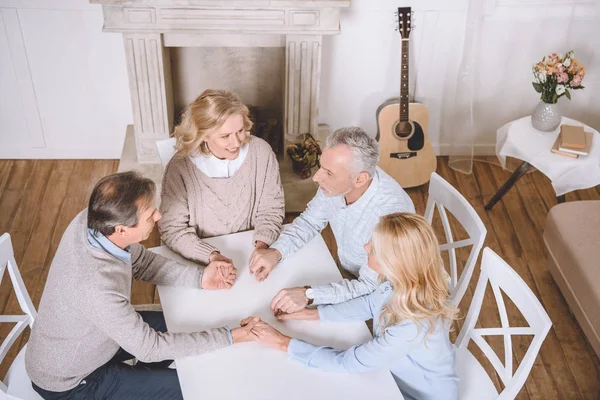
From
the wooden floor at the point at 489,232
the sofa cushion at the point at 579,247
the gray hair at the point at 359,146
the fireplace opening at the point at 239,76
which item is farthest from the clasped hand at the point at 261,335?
the fireplace opening at the point at 239,76

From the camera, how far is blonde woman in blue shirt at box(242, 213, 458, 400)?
1643mm

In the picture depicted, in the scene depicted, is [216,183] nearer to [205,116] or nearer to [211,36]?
[205,116]

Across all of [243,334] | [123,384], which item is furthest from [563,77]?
[123,384]

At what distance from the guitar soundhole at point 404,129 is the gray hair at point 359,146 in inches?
60.3

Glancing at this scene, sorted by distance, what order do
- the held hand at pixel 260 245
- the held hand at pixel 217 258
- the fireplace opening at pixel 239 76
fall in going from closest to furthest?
the held hand at pixel 217 258, the held hand at pixel 260 245, the fireplace opening at pixel 239 76

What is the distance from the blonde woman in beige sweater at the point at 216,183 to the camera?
2164mm

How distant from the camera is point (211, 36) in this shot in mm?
3162

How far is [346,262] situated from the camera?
2285 millimetres

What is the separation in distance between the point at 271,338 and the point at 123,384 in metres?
0.51

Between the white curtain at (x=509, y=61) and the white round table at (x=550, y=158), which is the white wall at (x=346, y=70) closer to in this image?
the white curtain at (x=509, y=61)

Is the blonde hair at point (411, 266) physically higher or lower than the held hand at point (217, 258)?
higher

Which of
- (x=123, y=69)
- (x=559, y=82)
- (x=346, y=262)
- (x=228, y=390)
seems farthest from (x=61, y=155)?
(x=559, y=82)

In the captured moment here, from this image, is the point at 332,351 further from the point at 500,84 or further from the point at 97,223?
the point at 500,84

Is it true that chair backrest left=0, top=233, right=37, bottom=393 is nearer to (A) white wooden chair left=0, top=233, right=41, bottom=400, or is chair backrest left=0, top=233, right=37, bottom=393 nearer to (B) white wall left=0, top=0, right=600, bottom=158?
(A) white wooden chair left=0, top=233, right=41, bottom=400
